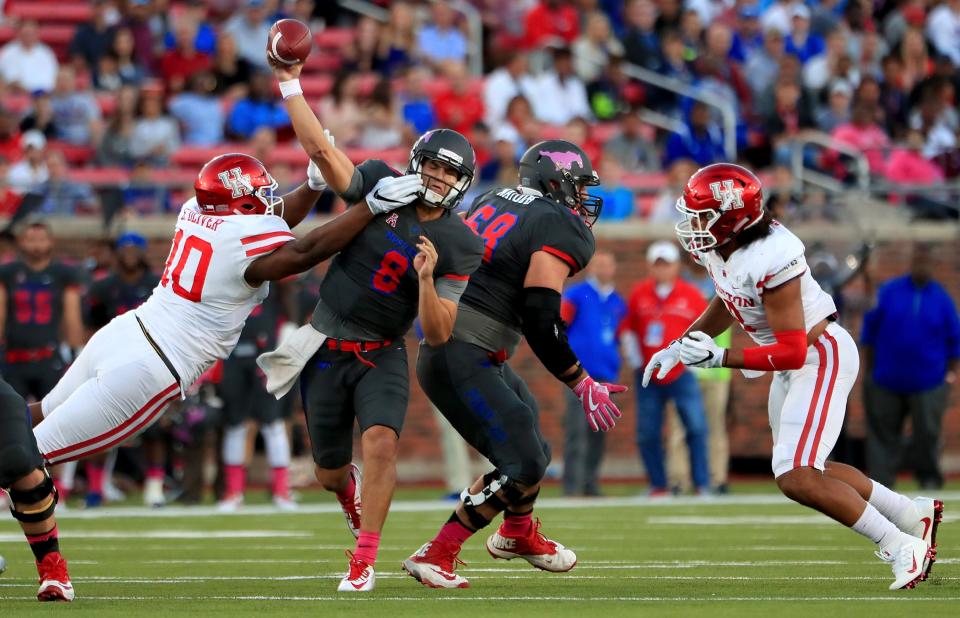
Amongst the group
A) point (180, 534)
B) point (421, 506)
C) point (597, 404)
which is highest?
point (597, 404)

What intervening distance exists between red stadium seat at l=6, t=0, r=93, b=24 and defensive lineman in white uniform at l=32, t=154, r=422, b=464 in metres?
11.4

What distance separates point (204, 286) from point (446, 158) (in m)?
1.12

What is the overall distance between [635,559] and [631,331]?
17.6ft

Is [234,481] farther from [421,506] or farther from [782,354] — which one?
[782,354]

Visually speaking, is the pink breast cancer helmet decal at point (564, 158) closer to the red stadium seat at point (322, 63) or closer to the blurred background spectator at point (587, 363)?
the blurred background spectator at point (587, 363)

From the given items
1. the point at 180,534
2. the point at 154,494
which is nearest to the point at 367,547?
the point at 180,534

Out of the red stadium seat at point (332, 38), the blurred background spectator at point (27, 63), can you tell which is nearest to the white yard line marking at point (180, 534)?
the blurred background spectator at point (27, 63)

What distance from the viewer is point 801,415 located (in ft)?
22.5

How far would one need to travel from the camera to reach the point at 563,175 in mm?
7398

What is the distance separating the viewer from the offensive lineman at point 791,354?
6.66m

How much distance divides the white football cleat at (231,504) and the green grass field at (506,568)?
22 cm

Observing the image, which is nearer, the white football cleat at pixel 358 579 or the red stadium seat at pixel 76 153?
the white football cleat at pixel 358 579

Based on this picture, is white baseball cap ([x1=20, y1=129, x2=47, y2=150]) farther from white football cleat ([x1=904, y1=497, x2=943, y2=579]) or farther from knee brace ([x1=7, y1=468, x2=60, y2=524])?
white football cleat ([x1=904, y1=497, x2=943, y2=579])

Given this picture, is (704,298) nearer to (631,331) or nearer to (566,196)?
(631,331)
